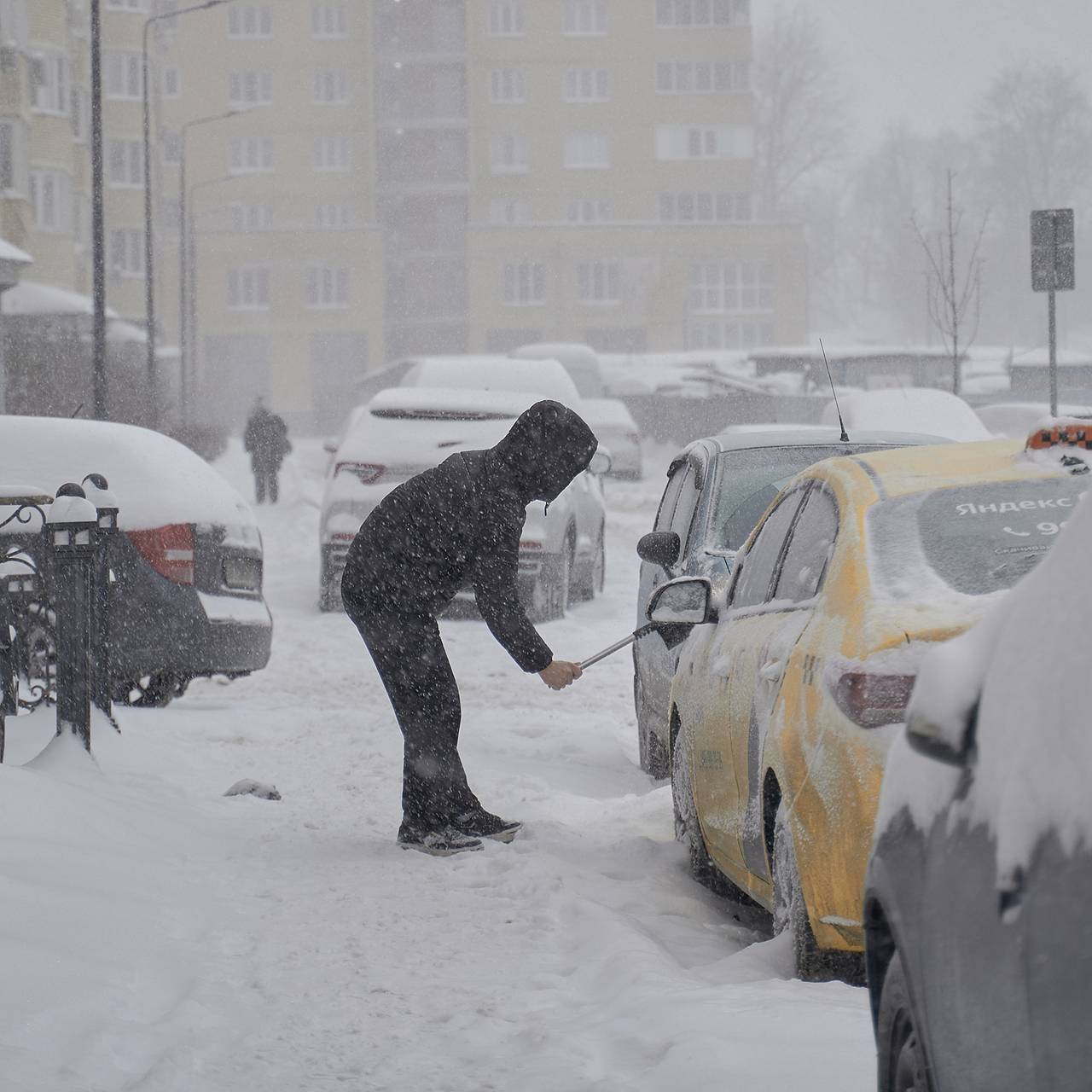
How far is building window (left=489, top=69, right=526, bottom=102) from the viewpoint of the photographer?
83.5 metres

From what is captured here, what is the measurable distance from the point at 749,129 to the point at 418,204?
1520 cm

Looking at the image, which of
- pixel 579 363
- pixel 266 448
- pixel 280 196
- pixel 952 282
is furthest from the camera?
pixel 280 196

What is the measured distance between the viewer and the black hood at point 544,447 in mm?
6559

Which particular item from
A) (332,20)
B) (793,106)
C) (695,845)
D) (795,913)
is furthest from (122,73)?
(795,913)

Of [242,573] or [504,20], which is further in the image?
[504,20]

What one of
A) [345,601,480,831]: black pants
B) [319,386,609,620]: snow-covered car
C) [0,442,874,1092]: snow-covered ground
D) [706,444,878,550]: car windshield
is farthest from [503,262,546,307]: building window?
[345,601,480,831]: black pants

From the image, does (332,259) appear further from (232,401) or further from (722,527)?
(722,527)

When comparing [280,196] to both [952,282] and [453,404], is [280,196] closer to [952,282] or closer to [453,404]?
[952,282]

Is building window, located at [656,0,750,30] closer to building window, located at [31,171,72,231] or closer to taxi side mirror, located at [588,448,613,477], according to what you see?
building window, located at [31,171,72,231]

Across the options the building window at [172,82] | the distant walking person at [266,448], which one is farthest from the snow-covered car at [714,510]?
the building window at [172,82]

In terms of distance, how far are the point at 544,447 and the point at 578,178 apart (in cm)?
7857

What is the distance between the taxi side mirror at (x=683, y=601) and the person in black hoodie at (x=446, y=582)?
0.61 metres

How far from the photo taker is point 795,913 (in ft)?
15.1

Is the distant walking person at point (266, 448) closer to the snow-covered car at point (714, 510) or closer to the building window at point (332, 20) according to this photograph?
the snow-covered car at point (714, 510)
